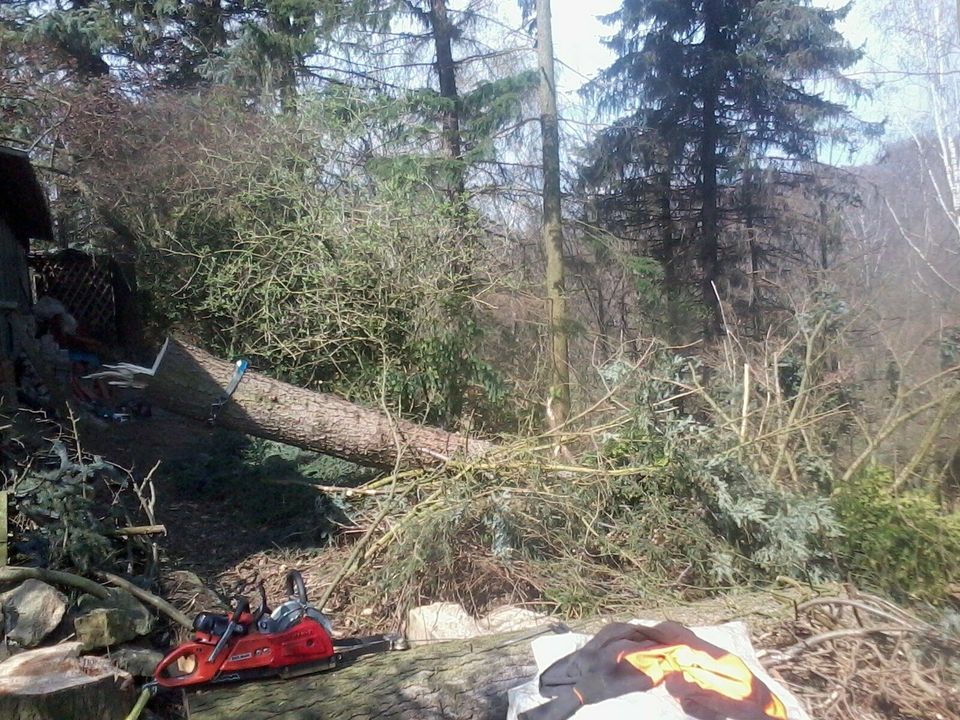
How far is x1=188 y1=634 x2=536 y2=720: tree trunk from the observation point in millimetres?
3520

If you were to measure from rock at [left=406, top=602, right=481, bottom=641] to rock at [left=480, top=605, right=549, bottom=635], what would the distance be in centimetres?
7

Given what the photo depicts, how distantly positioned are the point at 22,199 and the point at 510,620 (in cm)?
625

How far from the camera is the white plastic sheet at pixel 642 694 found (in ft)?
8.86

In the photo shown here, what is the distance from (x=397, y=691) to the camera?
3643mm

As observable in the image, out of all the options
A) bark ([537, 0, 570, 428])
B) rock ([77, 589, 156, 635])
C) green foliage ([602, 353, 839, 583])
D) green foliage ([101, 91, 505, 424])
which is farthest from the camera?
bark ([537, 0, 570, 428])

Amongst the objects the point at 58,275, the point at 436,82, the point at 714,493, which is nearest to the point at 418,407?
the point at 714,493

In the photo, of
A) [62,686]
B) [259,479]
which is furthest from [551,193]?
[62,686]

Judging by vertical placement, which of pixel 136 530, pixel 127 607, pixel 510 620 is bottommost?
pixel 510 620

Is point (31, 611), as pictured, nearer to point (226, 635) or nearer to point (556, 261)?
point (226, 635)

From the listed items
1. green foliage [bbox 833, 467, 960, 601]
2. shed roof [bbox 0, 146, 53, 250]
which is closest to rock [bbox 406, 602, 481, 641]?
green foliage [bbox 833, 467, 960, 601]

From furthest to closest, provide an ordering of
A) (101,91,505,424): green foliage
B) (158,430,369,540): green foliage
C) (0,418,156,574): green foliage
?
1. (101,91,505,424): green foliage
2. (158,430,369,540): green foliage
3. (0,418,156,574): green foliage

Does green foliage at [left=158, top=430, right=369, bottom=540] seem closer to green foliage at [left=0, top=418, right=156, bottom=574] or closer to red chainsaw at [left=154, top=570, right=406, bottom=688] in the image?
green foliage at [left=0, top=418, right=156, bottom=574]

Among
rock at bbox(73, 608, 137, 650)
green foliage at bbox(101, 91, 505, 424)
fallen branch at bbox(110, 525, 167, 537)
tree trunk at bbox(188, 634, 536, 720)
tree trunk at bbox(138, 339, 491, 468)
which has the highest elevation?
green foliage at bbox(101, 91, 505, 424)

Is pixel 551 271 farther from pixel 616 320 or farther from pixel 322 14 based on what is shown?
pixel 322 14
